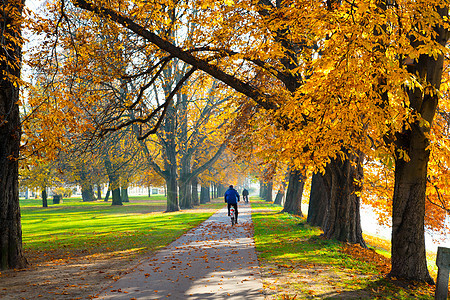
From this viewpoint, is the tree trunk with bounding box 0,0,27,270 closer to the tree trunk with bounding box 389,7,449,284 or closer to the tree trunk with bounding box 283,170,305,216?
the tree trunk with bounding box 389,7,449,284

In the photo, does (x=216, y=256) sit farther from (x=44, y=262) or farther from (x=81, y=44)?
(x=81, y=44)

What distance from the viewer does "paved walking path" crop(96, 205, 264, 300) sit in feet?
22.1

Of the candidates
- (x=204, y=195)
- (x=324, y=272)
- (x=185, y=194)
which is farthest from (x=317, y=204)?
(x=204, y=195)

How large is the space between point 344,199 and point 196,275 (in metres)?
6.14

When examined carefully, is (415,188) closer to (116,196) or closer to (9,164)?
(9,164)

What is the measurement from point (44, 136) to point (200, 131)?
22537 millimetres

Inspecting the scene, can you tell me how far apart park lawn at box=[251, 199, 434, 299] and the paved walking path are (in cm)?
40

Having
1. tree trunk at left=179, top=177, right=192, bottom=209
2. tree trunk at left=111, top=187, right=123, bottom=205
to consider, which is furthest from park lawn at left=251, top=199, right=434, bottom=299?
tree trunk at left=111, top=187, right=123, bottom=205

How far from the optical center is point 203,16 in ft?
40.1

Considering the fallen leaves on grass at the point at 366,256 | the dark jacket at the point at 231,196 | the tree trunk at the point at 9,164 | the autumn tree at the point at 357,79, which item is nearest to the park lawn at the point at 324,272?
the fallen leaves on grass at the point at 366,256

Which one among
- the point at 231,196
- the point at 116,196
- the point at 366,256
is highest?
the point at 231,196

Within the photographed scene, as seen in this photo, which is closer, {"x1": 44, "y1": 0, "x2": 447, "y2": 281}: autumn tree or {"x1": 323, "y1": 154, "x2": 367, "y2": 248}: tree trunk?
{"x1": 44, "y1": 0, "x2": 447, "y2": 281}: autumn tree

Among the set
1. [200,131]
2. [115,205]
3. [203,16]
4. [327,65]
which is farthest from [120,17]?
[115,205]

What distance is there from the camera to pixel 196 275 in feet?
27.2
